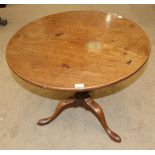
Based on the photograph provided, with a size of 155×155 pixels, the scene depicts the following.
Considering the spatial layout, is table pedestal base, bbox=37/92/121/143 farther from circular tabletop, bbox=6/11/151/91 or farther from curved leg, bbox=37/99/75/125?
circular tabletop, bbox=6/11/151/91

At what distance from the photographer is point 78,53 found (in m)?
1.28

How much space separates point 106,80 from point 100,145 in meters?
0.53

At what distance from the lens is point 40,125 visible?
1.60m

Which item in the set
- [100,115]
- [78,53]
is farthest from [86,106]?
[78,53]

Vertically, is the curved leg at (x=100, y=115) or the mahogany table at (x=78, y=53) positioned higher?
the mahogany table at (x=78, y=53)

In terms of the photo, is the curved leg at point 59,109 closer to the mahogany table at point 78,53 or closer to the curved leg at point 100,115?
the mahogany table at point 78,53

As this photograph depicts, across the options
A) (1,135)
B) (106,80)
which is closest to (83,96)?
(106,80)

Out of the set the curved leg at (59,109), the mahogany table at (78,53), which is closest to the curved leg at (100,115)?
the mahogany table at (78,53)

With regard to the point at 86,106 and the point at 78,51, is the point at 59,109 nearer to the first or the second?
the point at 86,106

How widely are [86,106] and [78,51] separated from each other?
39 centimetres

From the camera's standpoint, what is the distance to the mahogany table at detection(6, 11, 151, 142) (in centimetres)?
113

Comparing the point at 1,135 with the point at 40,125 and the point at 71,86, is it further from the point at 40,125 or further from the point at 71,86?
the point at 71,86

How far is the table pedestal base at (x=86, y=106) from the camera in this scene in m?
1.47

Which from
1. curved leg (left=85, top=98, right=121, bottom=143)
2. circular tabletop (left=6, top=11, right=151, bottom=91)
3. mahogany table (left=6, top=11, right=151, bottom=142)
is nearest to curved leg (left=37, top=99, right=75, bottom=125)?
mahogany table (left=6, top=11, right=151, bottom=142)
